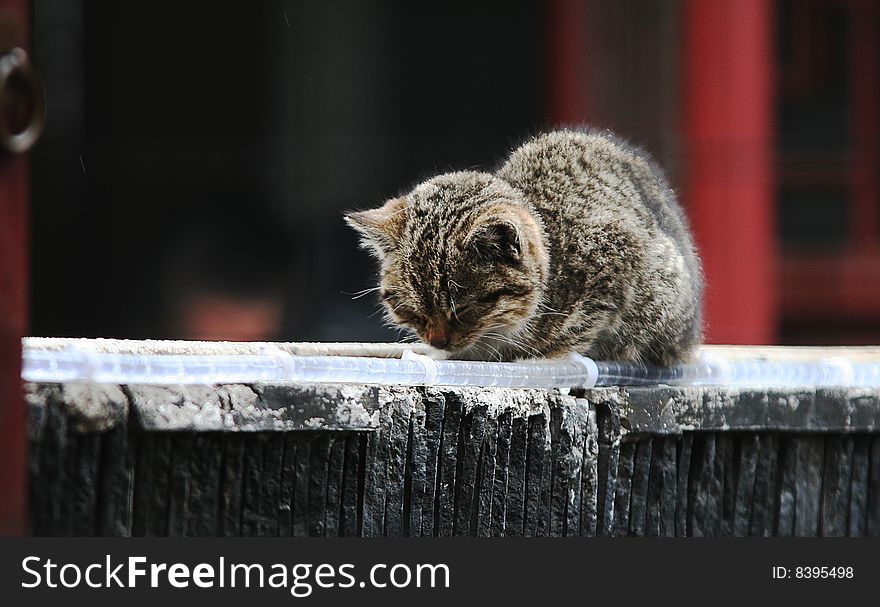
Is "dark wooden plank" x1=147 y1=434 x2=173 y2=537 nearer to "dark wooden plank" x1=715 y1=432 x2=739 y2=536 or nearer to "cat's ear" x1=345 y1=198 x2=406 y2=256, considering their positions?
"dark wooden plank" x1=715 y1=432 x2=739 y2=536

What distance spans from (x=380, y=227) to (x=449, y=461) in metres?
1.00

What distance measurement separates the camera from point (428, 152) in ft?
21.0

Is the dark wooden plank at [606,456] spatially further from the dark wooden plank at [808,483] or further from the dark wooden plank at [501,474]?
the dark wooden plank at [808,483]

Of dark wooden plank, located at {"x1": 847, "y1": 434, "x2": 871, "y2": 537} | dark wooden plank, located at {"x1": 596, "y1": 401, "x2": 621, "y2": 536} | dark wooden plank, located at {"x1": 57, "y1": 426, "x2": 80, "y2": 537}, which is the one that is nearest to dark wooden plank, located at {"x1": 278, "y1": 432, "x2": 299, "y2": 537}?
dark wooden plank, located at {"x1": 57, "y1": 426, "x2": 80, "y2": 537}

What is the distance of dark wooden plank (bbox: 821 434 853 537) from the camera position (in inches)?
90.3

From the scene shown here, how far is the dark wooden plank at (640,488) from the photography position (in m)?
2.06

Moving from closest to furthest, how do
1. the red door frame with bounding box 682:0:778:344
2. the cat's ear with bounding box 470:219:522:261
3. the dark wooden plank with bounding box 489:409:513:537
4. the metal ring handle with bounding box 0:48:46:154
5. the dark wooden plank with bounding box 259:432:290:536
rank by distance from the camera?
the metal ring handle with bounding box 0:48:46:154 < the dark wooden plank with bounding box 259:432:290:536 < the dark wooden plank with bounding box 489:409:513:537 < the cat's ear with bounding box 470:219:522:261 < the red door frame with bounding box 682:0:778:344

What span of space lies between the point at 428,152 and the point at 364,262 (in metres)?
0.84

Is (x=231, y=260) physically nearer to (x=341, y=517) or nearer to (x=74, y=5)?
(x=74, y=5)

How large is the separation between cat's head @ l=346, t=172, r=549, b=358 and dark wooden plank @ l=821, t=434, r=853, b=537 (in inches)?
29.1

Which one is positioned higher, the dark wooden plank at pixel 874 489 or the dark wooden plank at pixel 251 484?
the dark wooden plank at pixel 251 484

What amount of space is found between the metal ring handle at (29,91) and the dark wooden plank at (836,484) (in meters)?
1.67

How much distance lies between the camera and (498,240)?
2557mm

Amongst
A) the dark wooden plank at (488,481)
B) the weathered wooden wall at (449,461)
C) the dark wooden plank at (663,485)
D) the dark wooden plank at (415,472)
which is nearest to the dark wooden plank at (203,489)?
the weathered wooden wall at (449,461)
